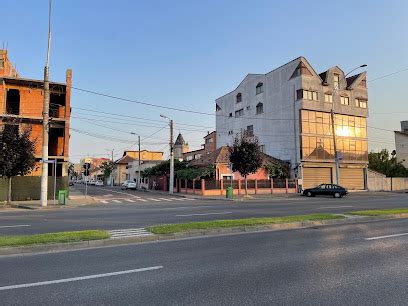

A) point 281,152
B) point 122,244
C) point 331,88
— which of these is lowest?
point 122,244

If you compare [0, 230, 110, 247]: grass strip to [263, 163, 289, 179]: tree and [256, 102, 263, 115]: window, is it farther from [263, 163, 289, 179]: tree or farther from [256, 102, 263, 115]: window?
[256, 102, 263, 115]: window

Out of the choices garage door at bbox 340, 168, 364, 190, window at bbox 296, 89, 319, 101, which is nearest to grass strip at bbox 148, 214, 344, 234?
window at bbox 296, 89, 319, 101

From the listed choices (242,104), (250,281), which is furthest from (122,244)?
(242,104)

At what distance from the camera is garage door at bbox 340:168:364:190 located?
4769cm

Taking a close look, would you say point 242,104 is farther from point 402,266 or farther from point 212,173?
point 402,266

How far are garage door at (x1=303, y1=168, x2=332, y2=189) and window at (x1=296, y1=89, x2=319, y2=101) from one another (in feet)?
29.5

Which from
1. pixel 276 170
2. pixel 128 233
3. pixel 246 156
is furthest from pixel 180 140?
pixel 128 233

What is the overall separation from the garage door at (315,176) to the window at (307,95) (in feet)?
29.5

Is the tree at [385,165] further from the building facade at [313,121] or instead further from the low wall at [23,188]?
the low wall at [23,188]

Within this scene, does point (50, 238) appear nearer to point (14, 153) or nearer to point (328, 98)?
point (14, 153)

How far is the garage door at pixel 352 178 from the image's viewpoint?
47.7 m

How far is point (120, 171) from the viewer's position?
284 ft

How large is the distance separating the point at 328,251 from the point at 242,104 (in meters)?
51.3

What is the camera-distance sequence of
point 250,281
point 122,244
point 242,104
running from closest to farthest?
point 250,281, point 122,244, point 242,104
